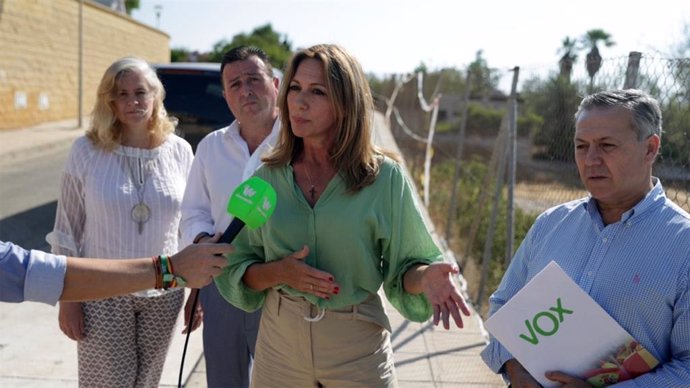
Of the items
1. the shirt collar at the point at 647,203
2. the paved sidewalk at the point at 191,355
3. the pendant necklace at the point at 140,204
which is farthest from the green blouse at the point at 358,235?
the paved sidewalk at the point at 191,355

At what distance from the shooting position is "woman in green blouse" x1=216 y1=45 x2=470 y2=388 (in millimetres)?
2398

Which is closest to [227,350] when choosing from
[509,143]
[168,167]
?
[168,167]

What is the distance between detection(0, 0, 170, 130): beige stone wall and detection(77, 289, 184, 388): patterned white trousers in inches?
663

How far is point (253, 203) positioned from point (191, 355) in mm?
3149

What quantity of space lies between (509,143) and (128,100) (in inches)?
114

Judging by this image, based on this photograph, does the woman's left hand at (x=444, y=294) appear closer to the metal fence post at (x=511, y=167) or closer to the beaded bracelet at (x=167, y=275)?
the beaded bracelet at (x=167, y=275)

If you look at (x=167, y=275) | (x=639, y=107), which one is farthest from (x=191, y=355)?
(x=639, y=107)

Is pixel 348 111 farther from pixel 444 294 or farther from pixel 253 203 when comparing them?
pixel 444 294

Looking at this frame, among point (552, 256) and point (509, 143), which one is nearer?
point (552, 256)

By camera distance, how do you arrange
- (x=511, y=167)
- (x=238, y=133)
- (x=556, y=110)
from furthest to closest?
(x=556, y=110) → (x=511, y=167) → (x=238, y=133)

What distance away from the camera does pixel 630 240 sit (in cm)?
204

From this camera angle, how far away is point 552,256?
224 centimetres

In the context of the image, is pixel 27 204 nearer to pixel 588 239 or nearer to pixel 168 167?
pixel 168 167

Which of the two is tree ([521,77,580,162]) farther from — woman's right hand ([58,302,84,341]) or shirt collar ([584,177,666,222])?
woman's right hand ([58,302,84,341])
